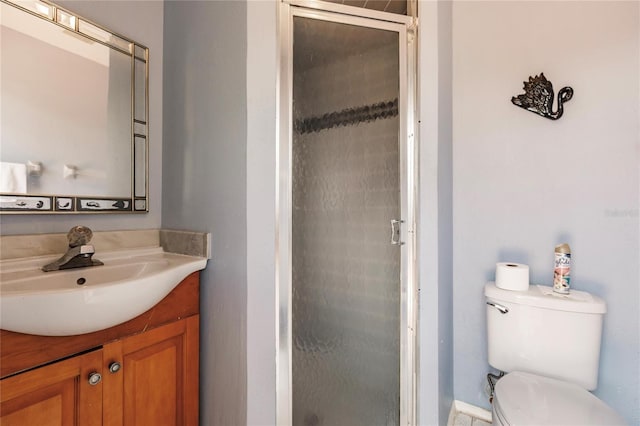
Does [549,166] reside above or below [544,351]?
above

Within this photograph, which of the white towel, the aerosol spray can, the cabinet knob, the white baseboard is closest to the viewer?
the cabinet knob

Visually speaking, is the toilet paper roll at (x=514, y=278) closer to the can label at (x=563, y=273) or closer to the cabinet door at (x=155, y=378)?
the can label at (x=563, y=273)

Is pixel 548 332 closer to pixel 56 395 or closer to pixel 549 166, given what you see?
pixel 549 166

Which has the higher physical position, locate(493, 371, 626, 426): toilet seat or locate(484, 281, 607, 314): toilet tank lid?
locate(484, 281, 607, 314): toilet tank lid

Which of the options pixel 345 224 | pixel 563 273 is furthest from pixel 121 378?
pixel 563 273

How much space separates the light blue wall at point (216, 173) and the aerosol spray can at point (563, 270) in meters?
1.31

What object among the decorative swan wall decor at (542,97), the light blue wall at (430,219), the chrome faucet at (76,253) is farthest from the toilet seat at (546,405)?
the chrome faucet at (76,253)

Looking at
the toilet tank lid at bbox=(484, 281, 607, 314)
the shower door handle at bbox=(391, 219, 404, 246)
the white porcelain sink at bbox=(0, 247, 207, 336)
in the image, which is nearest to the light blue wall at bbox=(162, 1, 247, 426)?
the white porcelain sink at bbox=(0, 247, 207, 336)

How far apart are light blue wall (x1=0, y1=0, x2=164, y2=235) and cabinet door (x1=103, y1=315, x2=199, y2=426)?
551mm

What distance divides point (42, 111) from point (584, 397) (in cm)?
222

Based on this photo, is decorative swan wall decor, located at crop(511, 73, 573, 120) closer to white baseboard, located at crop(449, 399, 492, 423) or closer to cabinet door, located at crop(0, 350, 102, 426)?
white baseboard, located at crop(449, 399, 492, 423)

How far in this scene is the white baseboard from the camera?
1.49 metres

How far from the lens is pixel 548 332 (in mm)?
1211

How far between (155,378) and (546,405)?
1.36m
